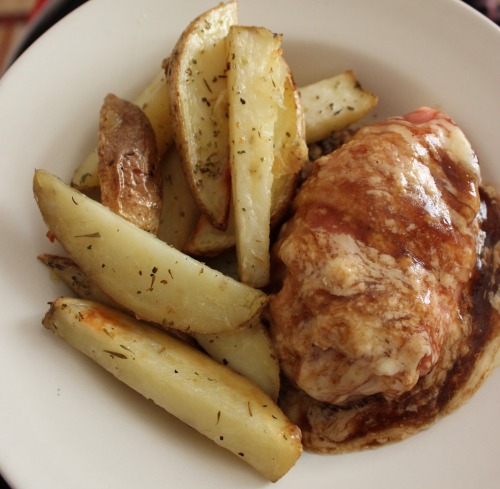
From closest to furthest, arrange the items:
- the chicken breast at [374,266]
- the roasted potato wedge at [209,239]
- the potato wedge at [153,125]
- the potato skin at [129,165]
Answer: the chicken breast at [374,266]
the potato skin at [129,165]
the roasted potato wedge at [209,239]
the potato wedge at [153,125]

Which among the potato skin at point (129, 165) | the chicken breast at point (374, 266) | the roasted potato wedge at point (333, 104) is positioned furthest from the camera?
the roasted potato wedge at point (333, 104)

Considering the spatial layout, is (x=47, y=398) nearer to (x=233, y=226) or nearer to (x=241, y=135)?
(x=233, y=226)

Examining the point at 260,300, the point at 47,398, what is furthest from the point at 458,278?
the point at 47,398

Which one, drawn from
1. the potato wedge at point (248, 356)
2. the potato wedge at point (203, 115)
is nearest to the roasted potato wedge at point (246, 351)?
the potato wedge at point (248, 356)

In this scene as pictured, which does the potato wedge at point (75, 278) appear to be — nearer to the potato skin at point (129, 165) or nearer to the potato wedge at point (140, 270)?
the potato wedge at point (140, 270)

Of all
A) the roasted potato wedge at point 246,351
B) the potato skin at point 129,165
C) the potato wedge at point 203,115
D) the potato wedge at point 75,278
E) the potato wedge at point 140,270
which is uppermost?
the potato wedge at point 203,115

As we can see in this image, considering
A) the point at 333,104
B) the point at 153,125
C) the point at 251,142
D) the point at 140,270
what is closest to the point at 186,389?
the point at 140,270
